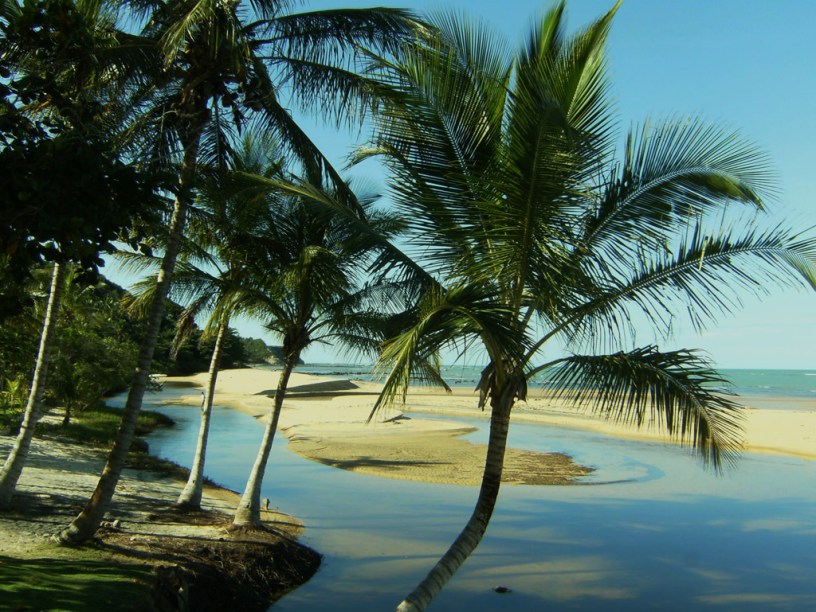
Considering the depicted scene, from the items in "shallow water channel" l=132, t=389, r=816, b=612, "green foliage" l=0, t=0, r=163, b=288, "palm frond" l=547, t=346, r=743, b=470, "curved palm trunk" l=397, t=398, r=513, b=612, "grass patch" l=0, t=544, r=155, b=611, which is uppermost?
"green foliage" l=0, t=0, r=163, b=288

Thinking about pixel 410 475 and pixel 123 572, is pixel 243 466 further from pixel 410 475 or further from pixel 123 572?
pixel 123 572

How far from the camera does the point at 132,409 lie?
7941 mm

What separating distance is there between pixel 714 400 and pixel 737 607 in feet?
13.2

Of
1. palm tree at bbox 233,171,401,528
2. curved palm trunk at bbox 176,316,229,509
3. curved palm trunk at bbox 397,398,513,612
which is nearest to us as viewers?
curved palm trunk at bbox 397,398,513,612

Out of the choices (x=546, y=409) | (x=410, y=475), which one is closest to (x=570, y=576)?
(x=410, y=475)

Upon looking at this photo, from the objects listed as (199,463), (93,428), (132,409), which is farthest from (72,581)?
(93,428)

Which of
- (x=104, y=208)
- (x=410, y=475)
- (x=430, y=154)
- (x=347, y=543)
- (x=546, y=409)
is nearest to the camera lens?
(x=104, y=208)

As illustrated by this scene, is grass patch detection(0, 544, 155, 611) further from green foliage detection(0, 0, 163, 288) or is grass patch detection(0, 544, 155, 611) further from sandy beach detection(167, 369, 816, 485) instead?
sandy beach detection(167, 369, 816, 485)

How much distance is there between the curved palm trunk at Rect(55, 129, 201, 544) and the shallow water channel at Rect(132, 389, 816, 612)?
231 centimetres

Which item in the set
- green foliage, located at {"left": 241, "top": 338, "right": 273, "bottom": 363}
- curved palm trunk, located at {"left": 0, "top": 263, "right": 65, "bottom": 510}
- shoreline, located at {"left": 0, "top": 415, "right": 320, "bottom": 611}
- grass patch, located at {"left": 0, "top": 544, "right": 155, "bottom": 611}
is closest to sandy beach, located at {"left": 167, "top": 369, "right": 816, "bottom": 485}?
shoreline, located at {"left": 0, "top": 415, "right": 320, "bottom": 611}

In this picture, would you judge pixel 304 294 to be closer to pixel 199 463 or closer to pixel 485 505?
pixel 199 463

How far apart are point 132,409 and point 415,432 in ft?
59.2

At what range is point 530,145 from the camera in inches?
229

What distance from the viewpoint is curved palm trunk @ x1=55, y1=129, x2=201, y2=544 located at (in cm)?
770
